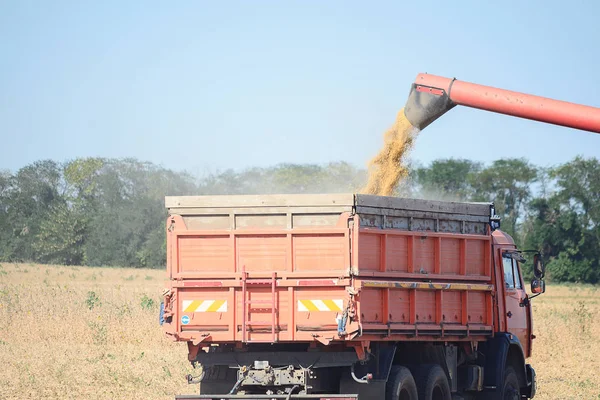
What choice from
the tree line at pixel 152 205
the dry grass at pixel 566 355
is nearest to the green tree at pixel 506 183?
the tree line at pixel 152 205

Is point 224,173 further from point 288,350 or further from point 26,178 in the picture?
point 288,350

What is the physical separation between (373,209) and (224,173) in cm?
5436

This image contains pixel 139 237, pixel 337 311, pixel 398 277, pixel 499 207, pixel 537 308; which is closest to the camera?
pixel 337 311

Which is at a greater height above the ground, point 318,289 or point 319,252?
point 319,252

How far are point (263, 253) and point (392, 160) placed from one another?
4.56m

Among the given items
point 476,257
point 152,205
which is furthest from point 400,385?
point 152,205

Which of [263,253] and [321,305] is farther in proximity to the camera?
[263,253]

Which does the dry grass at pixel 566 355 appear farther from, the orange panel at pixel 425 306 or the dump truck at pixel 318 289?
the dump truck at pixel 318 289

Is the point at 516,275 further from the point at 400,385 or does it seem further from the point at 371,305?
the point at 371,305

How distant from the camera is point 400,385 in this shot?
11.8m

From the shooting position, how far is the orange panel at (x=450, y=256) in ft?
41.7

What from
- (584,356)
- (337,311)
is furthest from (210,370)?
(584,356)

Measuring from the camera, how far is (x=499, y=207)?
76375 millimetres

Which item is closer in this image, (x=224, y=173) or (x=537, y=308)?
(x=537, y=308)
